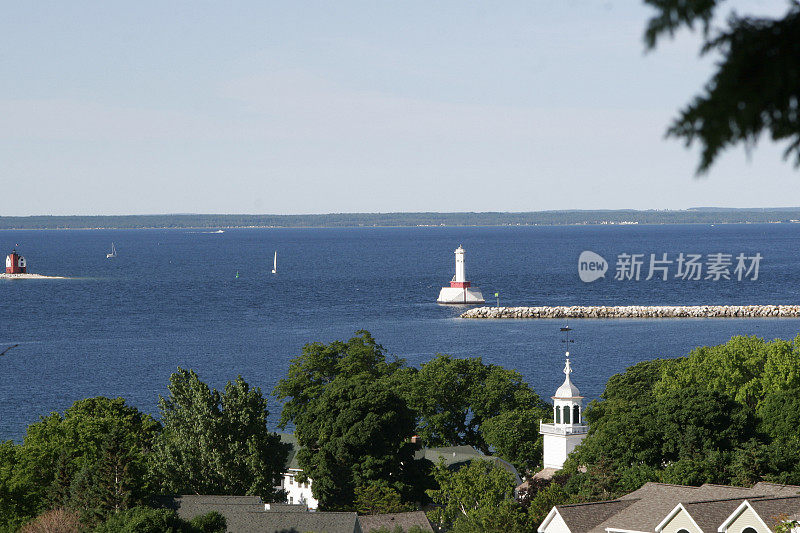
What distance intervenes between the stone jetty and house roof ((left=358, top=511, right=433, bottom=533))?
109543 mm

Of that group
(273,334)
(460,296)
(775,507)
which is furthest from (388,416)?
(460,296)

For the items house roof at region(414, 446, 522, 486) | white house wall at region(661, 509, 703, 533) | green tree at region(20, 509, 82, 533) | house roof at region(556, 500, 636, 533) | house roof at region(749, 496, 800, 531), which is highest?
house roof at region(749, 496, 800, 531)

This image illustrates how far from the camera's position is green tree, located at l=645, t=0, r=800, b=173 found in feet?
27.7

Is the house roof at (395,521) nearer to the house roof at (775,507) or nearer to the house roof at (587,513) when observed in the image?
the house roof at (587,513)

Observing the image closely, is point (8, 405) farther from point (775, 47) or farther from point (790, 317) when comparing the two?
point (790, 317)

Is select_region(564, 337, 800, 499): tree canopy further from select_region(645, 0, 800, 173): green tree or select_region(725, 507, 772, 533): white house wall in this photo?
select_region(645, 0, 800, 173): green tree

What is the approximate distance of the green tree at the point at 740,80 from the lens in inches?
332

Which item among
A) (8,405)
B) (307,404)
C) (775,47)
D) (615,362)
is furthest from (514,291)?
(775,47)

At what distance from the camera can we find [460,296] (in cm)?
17262

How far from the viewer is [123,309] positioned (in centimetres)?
16775

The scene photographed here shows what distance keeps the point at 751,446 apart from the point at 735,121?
35.4 meters

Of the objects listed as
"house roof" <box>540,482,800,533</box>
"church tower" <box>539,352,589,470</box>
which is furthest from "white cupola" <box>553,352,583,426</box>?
"house roof" <box>540,482,800,533</box>

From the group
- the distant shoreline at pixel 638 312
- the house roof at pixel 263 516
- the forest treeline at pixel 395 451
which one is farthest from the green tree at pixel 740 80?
the distant shoreline at pixel 638 312

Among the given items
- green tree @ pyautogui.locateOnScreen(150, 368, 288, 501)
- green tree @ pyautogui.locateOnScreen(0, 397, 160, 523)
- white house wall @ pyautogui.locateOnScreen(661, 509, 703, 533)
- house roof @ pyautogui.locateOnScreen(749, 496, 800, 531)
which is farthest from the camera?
green tree @ pyautogui.locateOnScreen(150, 368, 288, 501)
